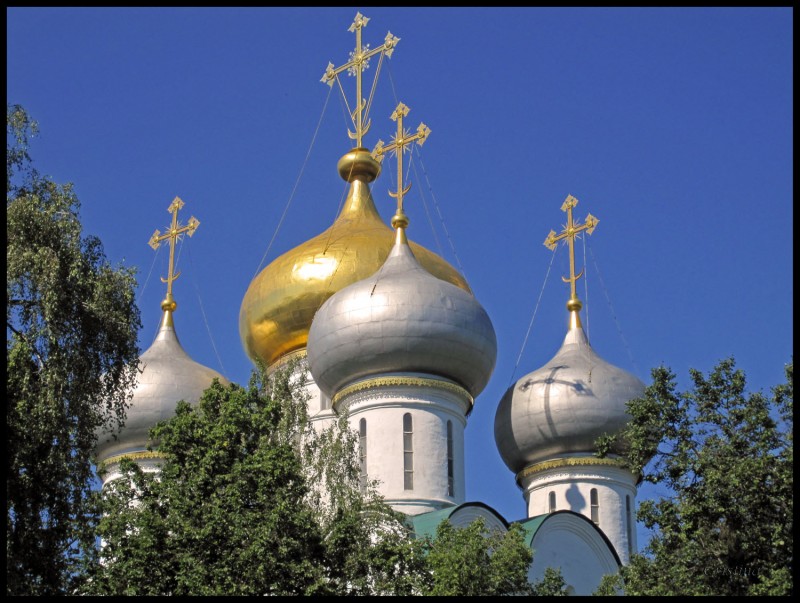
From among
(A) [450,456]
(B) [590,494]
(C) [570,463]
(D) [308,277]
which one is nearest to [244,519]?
(A) [450,456]

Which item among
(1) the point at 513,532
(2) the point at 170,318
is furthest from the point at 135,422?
(1) the point at 513,532

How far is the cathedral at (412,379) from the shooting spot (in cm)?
2109

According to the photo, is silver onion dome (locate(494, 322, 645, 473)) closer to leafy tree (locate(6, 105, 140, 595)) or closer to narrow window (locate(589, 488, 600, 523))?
narrow window (locate(589, 488, 600, 523))

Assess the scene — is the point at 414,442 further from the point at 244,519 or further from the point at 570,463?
the point at 244,519

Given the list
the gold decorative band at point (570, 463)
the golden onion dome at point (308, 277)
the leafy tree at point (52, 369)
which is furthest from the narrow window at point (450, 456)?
the leafy tree at point (52, 369)

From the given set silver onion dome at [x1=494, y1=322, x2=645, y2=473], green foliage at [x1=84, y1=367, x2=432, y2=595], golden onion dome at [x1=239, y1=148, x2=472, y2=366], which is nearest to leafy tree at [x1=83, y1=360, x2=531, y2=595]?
green foliage at [x1=84, y1=367, x2=432, y2=595]

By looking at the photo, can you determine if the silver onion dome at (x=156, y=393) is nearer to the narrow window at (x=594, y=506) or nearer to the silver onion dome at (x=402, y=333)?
the silver onion dome at (x=402, y=333)

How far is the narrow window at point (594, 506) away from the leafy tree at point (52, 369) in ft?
36.1

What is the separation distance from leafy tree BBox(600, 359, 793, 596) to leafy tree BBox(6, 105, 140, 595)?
5026mm

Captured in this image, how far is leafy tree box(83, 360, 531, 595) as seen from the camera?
47.7 feet

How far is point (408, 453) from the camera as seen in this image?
21.0 m

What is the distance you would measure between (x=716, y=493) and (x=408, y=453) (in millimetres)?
7870

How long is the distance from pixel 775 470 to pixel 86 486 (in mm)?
6281

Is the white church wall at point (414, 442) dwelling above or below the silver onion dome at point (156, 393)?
below
